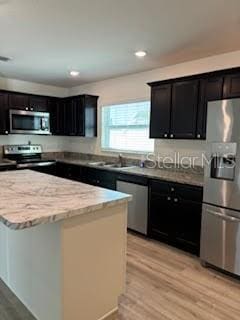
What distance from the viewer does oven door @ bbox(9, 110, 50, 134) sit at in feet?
15.6

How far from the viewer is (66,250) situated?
1637 millimetres

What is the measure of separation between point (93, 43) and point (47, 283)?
256cm

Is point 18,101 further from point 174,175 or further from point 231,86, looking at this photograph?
point 231,86

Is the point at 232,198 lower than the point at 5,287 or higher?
higher

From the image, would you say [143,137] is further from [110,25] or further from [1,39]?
[1,39]

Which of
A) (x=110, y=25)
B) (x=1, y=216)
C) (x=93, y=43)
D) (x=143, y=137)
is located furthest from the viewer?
(x=143, y=137)

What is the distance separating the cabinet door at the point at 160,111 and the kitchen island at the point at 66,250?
5.81 feet

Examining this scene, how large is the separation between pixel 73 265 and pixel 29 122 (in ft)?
12.7

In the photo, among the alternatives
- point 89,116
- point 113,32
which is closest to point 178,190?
point 113,32

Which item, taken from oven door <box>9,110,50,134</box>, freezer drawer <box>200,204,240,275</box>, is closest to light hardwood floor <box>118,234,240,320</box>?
freezer drawer <box>200,204,240,275</box>

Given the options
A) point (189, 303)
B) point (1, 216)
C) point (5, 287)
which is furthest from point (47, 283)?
point (189, 303)

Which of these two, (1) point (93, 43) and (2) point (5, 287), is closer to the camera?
(2) point (5, 287)

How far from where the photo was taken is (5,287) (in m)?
2.32

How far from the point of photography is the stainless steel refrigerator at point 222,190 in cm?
254
